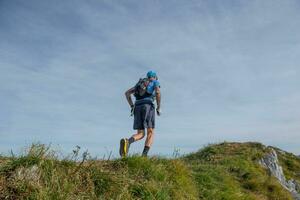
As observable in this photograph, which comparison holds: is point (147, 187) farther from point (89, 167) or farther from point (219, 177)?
point (219, 177)

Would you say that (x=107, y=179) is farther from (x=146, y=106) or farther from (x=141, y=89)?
(x=141, y=89)

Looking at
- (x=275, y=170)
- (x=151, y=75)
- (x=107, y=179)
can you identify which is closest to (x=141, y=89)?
(x=151, y=75)

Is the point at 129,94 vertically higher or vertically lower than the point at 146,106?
higher

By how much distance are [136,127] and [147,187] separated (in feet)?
11.6

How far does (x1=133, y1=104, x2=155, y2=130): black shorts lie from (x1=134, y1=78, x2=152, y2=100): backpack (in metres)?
0.30

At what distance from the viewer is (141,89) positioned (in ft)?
38.2

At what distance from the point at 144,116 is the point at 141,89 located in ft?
2.41

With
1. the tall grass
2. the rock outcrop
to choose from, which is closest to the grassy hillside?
the tall grass

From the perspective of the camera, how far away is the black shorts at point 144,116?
11.5 metres

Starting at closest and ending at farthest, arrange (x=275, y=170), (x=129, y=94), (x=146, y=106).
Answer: (x=146, y=106), (x=129, y=94), (x=275, y=170)

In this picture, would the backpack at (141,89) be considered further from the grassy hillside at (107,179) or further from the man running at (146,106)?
the grassy hillside at (107,179)

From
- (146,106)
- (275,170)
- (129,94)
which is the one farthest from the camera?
(275,170)

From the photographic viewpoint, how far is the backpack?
38.1 ft

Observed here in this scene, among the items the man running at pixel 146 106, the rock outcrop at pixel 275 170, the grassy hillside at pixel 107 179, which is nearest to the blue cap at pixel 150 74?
the man running at pixel 146 106
